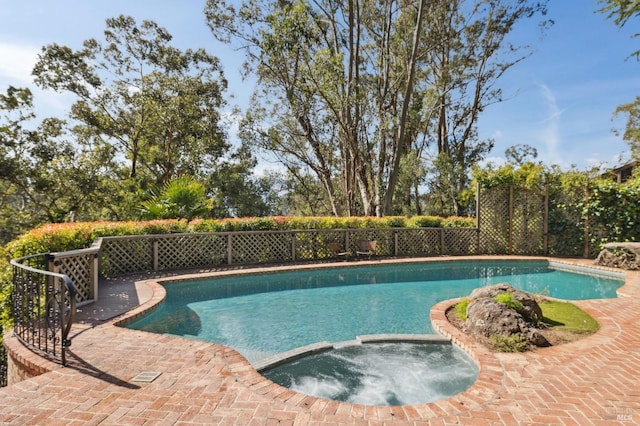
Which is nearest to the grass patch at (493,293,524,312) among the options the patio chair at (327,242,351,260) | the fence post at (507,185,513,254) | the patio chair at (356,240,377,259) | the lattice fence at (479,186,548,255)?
the patio chair at (356,240,377,259)

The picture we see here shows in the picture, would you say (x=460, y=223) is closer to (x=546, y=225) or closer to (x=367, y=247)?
(x=546, y=225)

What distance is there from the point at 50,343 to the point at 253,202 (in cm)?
1858

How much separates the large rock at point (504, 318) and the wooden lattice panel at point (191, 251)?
7.37 metres

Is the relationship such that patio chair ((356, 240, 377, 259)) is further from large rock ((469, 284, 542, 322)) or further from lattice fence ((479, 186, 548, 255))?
large rock ((469, 284, 542, 322))

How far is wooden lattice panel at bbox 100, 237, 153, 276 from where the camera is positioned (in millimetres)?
8138

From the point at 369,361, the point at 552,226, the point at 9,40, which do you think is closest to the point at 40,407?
the point at 369,361

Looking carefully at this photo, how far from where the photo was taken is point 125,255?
858 cm

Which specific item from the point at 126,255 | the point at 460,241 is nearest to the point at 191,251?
the point at 126,255

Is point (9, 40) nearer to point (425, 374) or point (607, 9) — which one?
point (425, 374)

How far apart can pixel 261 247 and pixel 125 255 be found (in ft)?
12.3

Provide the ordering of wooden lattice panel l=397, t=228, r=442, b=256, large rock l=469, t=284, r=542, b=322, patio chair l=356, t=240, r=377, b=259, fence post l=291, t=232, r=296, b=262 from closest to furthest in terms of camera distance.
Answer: large rock l=469, t=284, r=542, b=322 < fence post l=291, t=232, r=296, b=262 < patio chair l=356, t=240, r=377, b=259 < wooden lattice panel l=397, t=228, r=442, b=256

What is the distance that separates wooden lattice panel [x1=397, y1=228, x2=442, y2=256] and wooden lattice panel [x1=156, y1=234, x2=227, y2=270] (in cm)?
645

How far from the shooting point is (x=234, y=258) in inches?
404

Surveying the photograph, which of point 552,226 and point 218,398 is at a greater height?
point 552,226
